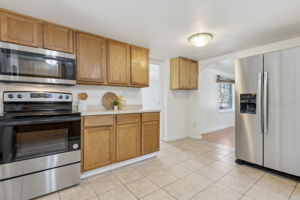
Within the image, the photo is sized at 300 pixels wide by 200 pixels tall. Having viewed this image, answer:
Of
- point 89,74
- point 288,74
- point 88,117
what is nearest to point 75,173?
point 88,117

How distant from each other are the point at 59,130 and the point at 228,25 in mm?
2833

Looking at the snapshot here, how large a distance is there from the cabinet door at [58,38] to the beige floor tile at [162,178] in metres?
2.32

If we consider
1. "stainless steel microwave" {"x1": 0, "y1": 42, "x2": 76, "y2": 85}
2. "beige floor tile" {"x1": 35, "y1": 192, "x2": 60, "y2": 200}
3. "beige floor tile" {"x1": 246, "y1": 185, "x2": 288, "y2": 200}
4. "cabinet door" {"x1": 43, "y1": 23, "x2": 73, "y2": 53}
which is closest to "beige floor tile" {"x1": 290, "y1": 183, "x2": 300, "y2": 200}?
"beige floor tile" {"x1": 246, "y1": 185, "x2": 288, "y2": 200}

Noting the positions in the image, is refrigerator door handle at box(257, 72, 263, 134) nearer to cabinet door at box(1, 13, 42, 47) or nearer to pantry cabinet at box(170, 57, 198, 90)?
pantry cabinet at box(170, 57, 198, 90)

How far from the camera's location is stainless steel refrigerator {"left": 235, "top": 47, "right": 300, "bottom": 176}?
1.94 meters

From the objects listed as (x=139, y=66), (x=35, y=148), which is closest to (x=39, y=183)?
(x=35, y=148)

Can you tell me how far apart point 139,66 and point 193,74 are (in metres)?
1.83

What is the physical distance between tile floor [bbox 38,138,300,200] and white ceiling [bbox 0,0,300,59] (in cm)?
228

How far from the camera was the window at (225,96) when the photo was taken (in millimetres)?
5559

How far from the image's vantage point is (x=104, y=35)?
96.3 inches

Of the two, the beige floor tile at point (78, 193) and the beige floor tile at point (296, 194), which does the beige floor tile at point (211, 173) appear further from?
the beige floor tile at point (78, 193)

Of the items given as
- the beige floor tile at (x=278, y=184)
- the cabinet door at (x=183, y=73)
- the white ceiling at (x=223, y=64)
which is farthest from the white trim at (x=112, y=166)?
the white ceiling at (x=223, y=64)

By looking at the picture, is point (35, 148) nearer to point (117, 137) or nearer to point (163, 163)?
point (117, 137)

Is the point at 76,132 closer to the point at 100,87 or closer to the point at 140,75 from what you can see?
the point at 100,87
